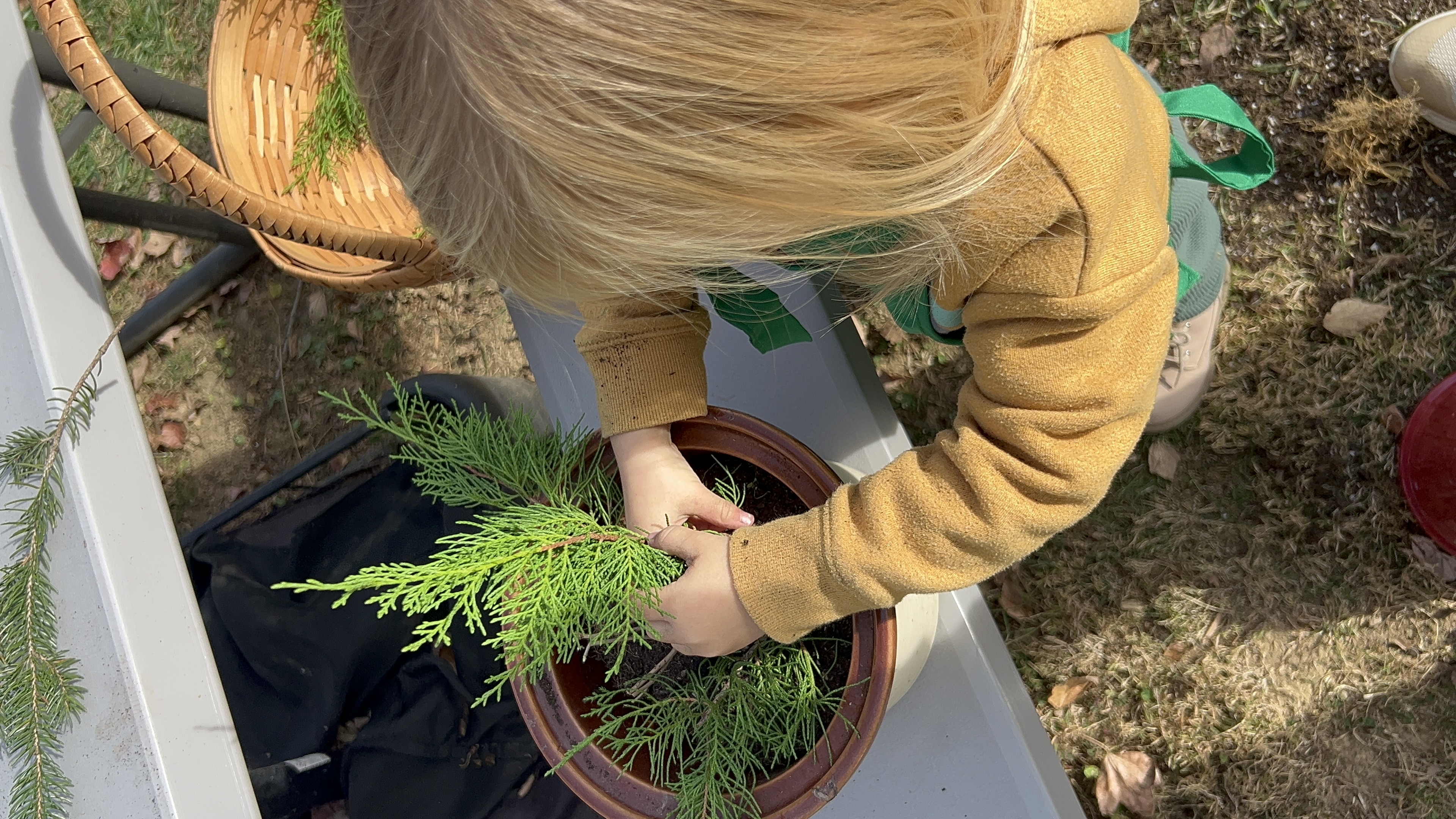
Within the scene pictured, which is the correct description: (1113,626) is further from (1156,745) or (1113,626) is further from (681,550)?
(681,550)

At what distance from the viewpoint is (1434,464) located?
5.88ft

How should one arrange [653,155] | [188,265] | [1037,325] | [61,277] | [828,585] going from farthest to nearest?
[188,265], [61,277], [828,585], [1037,325], [653,155]

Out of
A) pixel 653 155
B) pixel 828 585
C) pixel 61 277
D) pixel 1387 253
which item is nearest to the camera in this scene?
pixel 653 155

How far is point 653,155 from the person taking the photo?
0.83 metres

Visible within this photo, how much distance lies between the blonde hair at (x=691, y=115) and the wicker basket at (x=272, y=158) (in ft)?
1.65

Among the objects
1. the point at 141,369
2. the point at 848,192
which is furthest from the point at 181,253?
the point at 848,192

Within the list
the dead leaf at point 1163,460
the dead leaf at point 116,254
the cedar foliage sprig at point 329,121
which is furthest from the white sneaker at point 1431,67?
the dead leaf at point 116,254

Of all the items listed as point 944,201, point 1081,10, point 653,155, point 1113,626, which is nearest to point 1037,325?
point 944,201

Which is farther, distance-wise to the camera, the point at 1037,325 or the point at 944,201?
the point at 1037,325

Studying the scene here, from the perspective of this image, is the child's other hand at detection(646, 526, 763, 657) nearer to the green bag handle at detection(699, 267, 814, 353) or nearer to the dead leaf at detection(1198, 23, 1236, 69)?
the green bag handle at detection(699, 267, 814, 353)

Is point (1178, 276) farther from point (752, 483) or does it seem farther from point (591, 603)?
point (591, 603)

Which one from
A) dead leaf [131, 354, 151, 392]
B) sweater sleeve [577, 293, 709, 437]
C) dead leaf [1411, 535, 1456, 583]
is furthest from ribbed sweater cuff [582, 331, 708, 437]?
dead leaf [131, 354, 151, 392]

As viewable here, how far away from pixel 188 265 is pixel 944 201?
8.98 feet

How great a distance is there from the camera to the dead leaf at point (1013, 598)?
6.77ft
